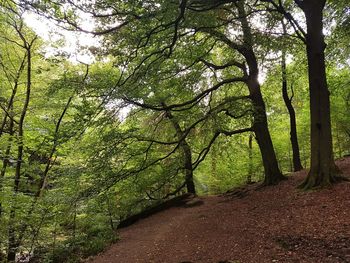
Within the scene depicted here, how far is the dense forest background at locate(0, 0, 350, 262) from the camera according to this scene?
7.82m

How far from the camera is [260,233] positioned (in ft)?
22.3

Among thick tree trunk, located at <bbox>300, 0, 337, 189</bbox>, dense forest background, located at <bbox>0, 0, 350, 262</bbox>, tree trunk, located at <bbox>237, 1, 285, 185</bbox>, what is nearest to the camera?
dense forest background, located at <bbox>0, 0, 350, 262</bbox>

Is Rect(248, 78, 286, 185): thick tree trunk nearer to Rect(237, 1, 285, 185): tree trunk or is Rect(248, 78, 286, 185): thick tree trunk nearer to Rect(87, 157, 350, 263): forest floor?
Rect(237, 1, 285, 185): tree trunk

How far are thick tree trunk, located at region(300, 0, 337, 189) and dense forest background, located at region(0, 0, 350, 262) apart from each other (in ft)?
0.10

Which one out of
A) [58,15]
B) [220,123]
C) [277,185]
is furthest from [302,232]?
[58,15]

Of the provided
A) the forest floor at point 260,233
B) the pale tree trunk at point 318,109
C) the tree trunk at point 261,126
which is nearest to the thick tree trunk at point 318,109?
the pale tree trunk at point 318,109

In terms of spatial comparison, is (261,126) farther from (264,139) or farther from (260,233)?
(260,233)

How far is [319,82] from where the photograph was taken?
879cm

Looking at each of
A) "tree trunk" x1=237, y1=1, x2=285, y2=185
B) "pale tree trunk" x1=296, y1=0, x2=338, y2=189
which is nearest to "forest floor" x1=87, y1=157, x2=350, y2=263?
"pale tree trunk" x1=296, y1=0, x2=338, y2=189

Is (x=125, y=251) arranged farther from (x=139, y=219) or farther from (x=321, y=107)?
(x=321, y=107)

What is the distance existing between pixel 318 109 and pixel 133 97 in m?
5.76

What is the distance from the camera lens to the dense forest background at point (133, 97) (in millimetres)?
7820

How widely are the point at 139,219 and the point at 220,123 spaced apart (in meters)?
7.10

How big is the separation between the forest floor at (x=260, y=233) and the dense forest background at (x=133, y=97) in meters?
1.09
